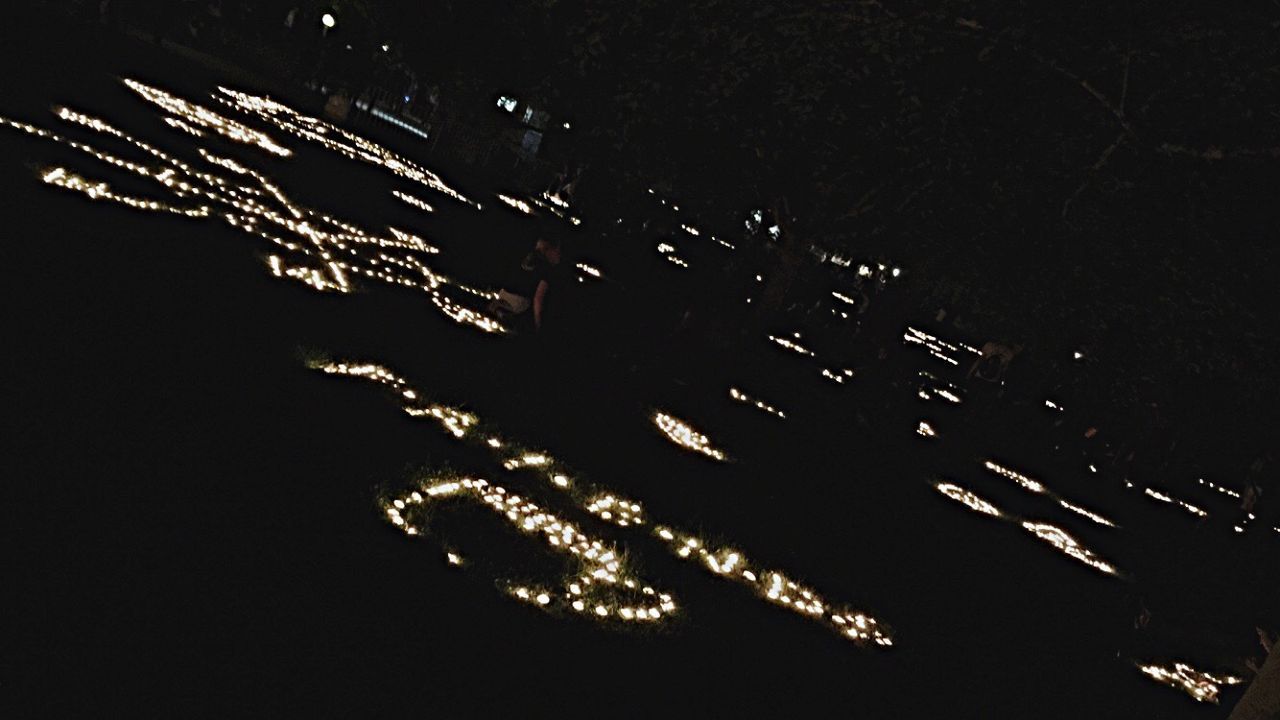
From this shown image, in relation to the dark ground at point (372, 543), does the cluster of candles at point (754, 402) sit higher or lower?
lower

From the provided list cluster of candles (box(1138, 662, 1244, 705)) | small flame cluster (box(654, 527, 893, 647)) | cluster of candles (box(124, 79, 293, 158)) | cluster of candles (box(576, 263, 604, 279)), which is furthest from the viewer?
cluster of candles (box(576, 263, 604, 279))

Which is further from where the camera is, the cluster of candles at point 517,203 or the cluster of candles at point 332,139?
the cluster of candles at point 517,203

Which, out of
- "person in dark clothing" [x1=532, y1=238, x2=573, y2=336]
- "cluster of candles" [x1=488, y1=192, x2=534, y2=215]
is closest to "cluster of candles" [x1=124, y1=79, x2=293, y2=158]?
"person in dark clothing" [x1=532, y1=238, x2=573, y2=336]

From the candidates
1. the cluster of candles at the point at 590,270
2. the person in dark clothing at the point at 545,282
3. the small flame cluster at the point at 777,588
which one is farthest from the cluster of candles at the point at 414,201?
the small flame cluster at the point at 777,588

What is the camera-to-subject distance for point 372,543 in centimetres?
702

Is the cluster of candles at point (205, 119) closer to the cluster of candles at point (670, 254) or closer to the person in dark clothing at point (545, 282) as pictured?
the person in dark clothing at point (545, 282)

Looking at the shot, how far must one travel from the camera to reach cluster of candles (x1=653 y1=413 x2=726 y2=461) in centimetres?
1341

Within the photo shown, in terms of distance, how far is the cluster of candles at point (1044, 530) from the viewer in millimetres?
16875

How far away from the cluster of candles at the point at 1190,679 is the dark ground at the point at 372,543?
10.7 inches

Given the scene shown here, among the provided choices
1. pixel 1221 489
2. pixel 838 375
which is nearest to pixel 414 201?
pixel 838 375

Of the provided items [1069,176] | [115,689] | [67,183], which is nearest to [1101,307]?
[1069,176]

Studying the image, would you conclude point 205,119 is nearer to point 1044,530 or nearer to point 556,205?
point 1044,530

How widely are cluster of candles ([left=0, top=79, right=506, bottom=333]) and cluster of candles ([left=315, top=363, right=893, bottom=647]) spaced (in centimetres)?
366

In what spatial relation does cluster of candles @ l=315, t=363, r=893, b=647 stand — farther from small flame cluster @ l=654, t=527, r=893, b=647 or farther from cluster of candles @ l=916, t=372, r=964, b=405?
cluster of candles @ l=916, t=372, r=964, b=405
